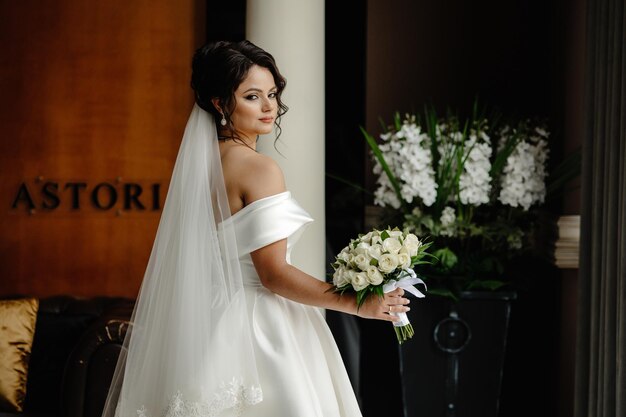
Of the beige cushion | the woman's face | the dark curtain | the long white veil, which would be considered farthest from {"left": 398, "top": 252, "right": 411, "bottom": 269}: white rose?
the beige cushion

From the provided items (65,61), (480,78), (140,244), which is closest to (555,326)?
(480,78)

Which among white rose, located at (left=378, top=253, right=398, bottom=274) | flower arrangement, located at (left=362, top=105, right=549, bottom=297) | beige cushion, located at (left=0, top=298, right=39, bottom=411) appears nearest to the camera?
white rose, located at (left=378, top=253, right=398, bottom=274)

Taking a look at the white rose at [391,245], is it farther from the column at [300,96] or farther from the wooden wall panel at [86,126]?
the wooden wall panel at [86,126]

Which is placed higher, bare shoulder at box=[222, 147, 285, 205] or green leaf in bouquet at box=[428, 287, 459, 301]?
bare shoulder at box=[222, 147, 285, 205]

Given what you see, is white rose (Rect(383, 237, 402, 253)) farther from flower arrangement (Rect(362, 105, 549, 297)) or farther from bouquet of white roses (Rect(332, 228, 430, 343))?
flower arrangement (Rect(362, 105, 549, 297))

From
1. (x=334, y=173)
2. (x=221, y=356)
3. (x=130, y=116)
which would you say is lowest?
(x=221, y=356)

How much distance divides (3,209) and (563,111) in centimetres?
318

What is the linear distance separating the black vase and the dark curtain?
0.62 meters

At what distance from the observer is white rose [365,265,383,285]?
6.95 feet

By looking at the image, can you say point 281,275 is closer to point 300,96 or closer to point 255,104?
point 255,104

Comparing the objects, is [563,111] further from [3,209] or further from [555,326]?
[3,209]

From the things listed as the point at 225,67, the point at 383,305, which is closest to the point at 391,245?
the point at 383,305

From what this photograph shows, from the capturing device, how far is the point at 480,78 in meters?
4.75

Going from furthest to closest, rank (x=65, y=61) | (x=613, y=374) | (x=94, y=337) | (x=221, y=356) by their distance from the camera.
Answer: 1. (x=65, y=61)
2. (x=94, y=337)
3. (x=613, y=374)
4. (x=221, y=356)
